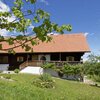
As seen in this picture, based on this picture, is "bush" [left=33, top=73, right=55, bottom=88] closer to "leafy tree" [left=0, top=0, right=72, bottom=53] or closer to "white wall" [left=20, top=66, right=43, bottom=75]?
"white wall" [left=20, top=66, right=43, bottom=75]

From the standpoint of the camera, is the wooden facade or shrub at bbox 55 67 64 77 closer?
shrub at bbox 55 67 64 77

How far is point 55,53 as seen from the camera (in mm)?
42594

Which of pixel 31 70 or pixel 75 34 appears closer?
pixel 31 70

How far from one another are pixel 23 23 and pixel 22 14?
0.19m

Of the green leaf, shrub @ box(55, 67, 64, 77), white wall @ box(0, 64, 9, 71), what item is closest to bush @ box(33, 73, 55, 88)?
shrub @ box(55, 67, 64, 77)

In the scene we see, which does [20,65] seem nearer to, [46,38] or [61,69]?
[61,69]

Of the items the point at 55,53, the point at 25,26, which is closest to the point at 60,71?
the point at 55,53

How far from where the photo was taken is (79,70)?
3644 centimetres

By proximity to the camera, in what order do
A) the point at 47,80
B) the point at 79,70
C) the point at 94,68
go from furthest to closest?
the point at 79,70 < the point at 94,68 < the point at 47,80

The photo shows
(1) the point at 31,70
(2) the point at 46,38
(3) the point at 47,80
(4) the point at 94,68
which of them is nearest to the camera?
(2) the point at 46,38

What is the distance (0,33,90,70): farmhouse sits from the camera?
4088 cm

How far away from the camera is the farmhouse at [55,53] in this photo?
1609 inches

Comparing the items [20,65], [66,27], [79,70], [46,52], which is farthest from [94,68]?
[66,27]

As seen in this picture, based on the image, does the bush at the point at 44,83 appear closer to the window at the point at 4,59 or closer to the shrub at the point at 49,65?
the shrub at the point at 49,65
